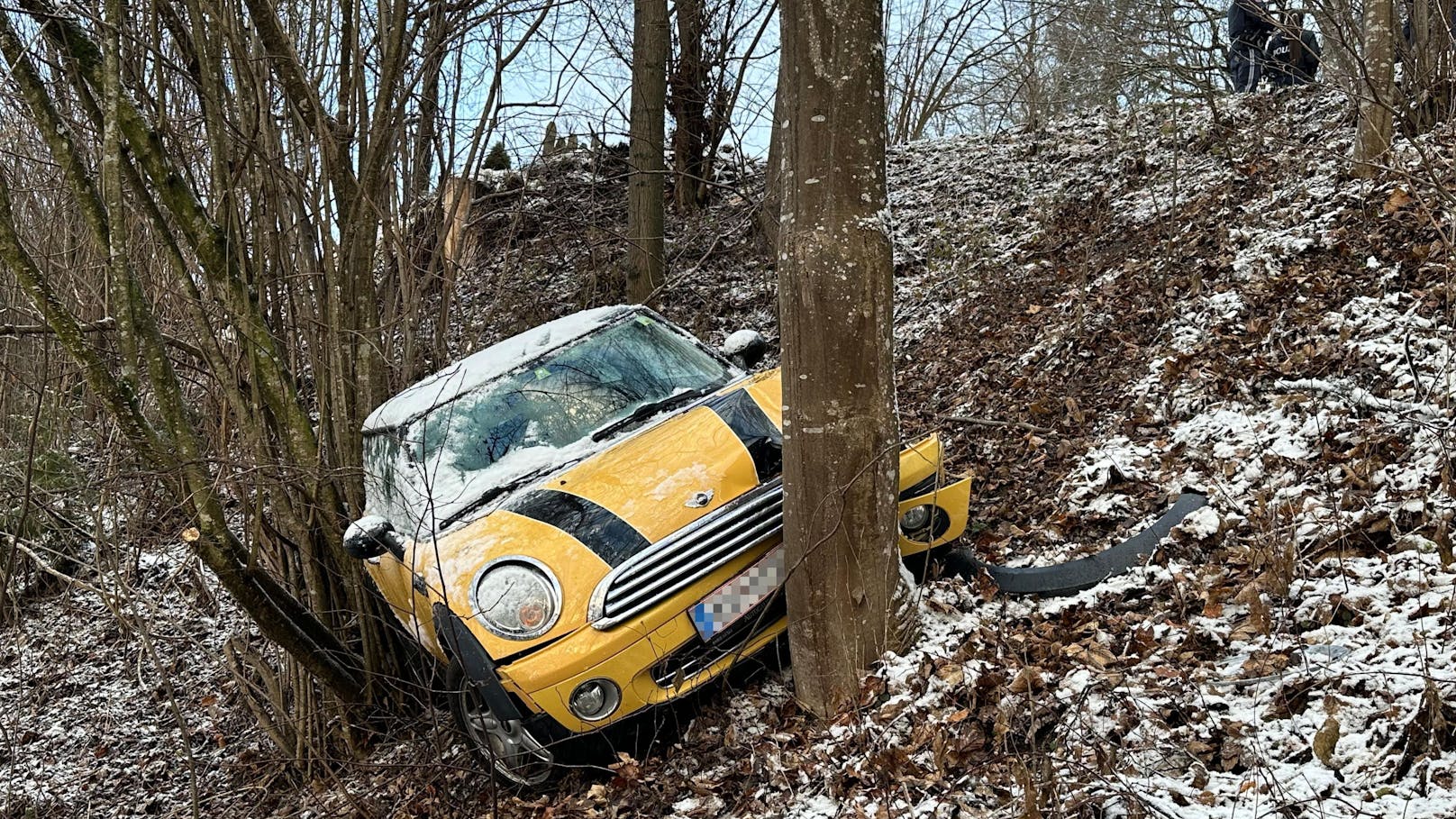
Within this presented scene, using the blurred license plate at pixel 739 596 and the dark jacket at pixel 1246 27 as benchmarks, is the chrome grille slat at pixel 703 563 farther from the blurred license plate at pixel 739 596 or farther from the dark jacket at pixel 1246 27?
the dark jacket at pixel 1246 27

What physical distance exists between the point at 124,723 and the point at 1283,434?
848 centimetres

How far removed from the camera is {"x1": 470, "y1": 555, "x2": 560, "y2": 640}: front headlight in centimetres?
431

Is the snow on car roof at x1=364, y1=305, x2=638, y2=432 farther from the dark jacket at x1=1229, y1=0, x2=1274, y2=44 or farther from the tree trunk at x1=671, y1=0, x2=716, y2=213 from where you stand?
the dark jacket at x1=1229, y1=0, x2=1274, y2=44

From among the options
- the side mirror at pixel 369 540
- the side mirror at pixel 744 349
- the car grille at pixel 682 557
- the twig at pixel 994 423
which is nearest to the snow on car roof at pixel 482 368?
the side mirror at pixel 744 349

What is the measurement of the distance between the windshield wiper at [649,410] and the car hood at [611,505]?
225 mm

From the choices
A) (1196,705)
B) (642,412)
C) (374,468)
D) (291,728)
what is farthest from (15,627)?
(1196,705)

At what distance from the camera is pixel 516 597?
4391 mm

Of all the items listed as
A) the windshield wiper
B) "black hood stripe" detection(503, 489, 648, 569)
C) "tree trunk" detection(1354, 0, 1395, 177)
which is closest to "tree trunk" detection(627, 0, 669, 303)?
the windshield wiper

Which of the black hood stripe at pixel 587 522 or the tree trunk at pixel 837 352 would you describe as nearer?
the tree trunk at pixel 837 352

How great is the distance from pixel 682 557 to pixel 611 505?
1.57 ft

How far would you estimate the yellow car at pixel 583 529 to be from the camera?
4285 mm

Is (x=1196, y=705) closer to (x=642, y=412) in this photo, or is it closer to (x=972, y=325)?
(x=642, y=412)

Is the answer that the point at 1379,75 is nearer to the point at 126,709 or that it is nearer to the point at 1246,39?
the point at 1246,39

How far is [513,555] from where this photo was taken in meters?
4.50
